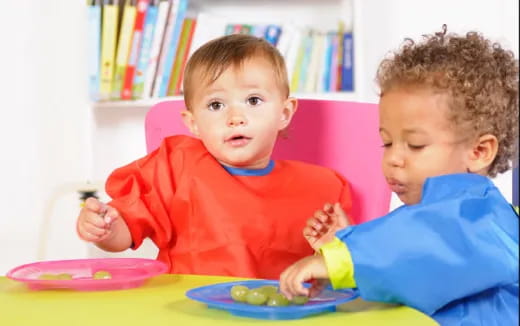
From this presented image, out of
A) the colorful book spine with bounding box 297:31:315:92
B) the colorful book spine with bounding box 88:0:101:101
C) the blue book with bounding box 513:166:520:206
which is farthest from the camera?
the blue book with bounding box 513:166:520:206

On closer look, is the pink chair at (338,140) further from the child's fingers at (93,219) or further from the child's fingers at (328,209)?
the child's fingers at (93,219)

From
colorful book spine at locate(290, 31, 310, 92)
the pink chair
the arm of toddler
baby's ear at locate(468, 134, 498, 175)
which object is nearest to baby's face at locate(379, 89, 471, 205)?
baby's ear at locate(468, 134, 498, 175)

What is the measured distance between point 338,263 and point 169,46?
2123 mm

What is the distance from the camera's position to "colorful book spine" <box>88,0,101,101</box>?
3049mm

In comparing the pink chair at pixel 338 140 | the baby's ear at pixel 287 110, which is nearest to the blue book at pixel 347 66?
the pink chair at pixel 338 140

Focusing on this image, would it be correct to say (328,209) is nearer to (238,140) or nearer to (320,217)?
(320,217)

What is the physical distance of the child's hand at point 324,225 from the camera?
56.0 inches

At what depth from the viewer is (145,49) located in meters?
3.09

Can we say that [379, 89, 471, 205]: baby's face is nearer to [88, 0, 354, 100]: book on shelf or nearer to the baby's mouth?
the baby's mouth

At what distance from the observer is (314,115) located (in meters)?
1.99

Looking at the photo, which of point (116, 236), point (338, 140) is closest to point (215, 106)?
point (116, 236)

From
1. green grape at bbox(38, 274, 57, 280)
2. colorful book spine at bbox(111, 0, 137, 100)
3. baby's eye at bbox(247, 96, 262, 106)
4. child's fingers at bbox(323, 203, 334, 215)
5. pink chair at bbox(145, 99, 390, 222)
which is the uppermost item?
colorful book spine at bbox(111, 0, 137, 100)

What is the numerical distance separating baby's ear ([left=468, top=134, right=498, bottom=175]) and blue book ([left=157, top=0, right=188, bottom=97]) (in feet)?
6.38

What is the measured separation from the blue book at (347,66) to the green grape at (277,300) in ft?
7.02
